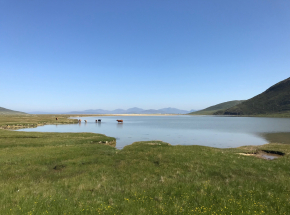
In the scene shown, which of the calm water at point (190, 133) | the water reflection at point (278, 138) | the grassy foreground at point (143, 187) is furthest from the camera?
the calm water at point (190, 133)

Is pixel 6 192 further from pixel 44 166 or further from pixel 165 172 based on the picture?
pixel 165 172

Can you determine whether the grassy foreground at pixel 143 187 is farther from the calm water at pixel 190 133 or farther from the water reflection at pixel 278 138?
the water reflection at pixel 278 138

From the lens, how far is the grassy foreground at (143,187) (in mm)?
8922

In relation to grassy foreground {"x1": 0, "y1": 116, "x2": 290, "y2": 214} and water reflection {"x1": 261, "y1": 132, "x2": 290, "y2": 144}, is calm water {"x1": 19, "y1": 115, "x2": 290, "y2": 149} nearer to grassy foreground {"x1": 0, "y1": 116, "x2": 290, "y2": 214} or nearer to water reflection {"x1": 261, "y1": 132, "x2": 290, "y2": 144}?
water reflection {"x1": 261, "y1": 132, "x2": 290, "y2": 144}

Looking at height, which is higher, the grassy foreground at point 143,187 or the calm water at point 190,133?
the grassy foreground at point 143,187

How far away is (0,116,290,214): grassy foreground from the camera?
892 centimetres

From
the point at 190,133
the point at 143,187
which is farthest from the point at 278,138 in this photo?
the point at 143,187

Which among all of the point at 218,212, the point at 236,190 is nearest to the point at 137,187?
the point at 218,212

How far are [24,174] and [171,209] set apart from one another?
49.2 ft

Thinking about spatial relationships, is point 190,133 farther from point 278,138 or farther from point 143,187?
point 143,187

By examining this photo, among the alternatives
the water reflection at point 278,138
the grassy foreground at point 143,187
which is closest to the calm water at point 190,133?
the water reflection at point 278,138

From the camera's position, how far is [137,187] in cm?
1253

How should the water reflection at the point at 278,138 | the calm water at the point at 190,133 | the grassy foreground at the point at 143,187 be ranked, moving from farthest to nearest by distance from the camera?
the calm water at the point at 190,133
the water reflection at the point at 278,138
the grassy foreground at the point at 143,187

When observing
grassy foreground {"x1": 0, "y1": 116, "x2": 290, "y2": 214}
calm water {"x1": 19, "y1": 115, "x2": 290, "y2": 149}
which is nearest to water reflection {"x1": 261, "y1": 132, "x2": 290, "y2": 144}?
calm water {"x1": 19, "y1": 115, "x2": 290, "y2": 149}
